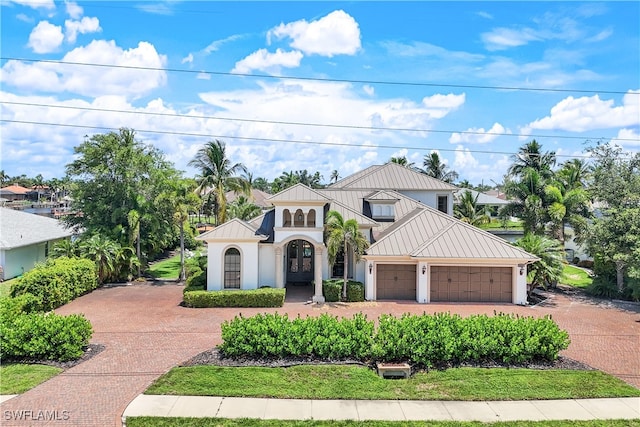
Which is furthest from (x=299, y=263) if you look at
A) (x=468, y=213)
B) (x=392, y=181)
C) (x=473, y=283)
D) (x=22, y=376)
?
(x=468, y=213)

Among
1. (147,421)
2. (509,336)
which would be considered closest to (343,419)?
(147,421)

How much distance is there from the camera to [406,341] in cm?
1342

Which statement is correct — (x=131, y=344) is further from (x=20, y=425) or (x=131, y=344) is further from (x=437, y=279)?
(x=437, y=279)

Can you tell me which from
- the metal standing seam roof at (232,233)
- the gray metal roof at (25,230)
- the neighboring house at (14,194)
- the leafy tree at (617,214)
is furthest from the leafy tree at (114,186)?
the neighboring house at (14,194)

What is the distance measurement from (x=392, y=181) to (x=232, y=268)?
47.7ft

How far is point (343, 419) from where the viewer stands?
34.2 feet

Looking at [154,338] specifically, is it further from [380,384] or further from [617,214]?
[617,214]

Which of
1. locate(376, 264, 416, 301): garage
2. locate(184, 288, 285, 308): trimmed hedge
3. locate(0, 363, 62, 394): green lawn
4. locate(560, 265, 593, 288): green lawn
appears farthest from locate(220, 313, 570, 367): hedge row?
locate(560, 265, 593, 288): green lawn

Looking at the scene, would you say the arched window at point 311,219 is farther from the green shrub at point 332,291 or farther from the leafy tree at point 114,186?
the leafy tree at point 114,186

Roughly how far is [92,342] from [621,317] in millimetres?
22402

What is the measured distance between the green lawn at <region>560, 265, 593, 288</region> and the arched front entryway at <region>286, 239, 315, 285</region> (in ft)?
50.4

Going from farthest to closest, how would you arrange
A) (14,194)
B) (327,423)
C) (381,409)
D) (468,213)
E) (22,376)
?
(14,194) → (468,213) → (22,376) → (381,409) → (327,423)

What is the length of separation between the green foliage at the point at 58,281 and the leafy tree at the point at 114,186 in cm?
335

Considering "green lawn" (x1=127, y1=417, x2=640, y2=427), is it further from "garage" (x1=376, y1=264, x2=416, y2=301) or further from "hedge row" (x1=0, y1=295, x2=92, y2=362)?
"garage" (x1=376, y1=264, x2=416, y2=301)
